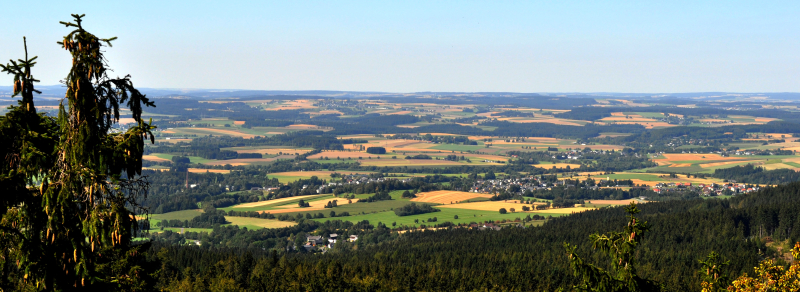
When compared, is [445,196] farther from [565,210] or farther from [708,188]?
[708,188]

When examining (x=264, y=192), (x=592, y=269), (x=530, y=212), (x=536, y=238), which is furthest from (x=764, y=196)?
(x=592, y=269)

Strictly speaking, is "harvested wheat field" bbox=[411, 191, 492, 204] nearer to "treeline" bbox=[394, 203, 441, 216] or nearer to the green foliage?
"treeline" bbox=[394, 203, 441, 216]

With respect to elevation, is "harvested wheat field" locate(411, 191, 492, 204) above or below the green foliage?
below

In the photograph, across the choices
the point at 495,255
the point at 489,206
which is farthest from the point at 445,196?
the point at 495,255

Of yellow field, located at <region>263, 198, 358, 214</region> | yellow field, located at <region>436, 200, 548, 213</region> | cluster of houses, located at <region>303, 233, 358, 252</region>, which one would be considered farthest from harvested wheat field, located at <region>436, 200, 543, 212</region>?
cluster of houses, located at <region>303, 233, 358, 252</region>

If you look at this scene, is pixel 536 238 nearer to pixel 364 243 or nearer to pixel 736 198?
pixel 364 243

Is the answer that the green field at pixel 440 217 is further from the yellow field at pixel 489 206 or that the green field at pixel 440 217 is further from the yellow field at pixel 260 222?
the yellow field at pixel 260 222

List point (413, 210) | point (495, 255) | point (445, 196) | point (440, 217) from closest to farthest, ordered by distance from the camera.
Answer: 1. point (495, 255)
2. point (440, 217)
3. point (413, 210)
4. point (445, 196)
